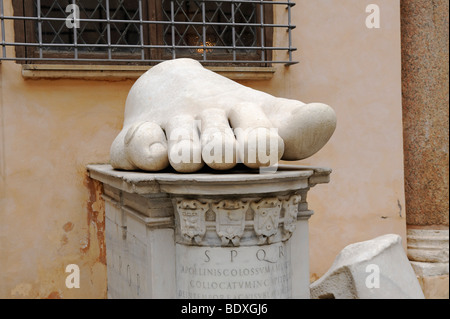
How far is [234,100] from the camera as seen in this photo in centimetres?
308

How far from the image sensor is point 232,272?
2578 mm

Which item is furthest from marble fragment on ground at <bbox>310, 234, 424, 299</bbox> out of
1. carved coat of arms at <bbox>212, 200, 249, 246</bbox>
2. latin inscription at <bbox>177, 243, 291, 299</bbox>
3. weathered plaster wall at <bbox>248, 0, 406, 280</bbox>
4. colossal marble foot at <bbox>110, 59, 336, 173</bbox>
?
weathered plaster wall at <bbox>248, 0, 406, 280</bbox>

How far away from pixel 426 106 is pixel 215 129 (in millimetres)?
2805

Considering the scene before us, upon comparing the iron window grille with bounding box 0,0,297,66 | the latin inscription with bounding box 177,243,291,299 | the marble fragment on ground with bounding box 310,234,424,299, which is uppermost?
the iron window grille with bounding box 0,0,297,66

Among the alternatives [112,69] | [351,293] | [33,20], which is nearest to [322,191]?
Answer: [351,293]

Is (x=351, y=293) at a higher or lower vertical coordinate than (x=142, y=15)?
lower

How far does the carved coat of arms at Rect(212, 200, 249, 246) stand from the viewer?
2.56m

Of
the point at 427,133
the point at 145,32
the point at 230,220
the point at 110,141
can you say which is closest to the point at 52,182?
the point at 110,141

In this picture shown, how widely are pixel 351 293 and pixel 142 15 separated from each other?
106 inches

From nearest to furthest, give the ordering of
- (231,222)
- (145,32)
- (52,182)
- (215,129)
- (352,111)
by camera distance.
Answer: (231,222), (215,129), (52,182), (145,32), (352,111)

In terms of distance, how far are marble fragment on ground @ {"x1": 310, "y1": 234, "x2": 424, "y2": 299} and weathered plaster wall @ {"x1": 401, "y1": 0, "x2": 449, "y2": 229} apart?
1730 mm

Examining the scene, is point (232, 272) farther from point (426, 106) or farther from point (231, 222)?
point (426, 106)

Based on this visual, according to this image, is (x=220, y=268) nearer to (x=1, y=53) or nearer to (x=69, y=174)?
(x=69, y=174)

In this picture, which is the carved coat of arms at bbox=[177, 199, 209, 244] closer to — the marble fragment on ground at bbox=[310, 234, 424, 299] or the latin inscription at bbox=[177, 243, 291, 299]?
the latin inscription at bbox=[177, 243, 291, 299]
